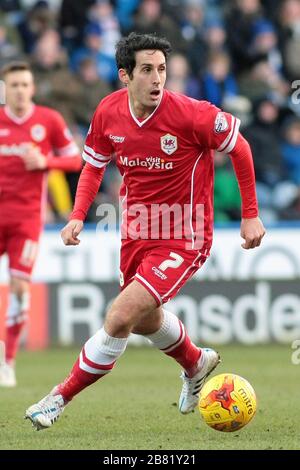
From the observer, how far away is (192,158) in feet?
23.7

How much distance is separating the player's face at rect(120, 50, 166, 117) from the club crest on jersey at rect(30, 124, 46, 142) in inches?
155

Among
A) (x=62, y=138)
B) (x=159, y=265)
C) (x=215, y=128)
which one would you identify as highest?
(x=215, y=128)

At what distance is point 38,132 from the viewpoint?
35.8 ft

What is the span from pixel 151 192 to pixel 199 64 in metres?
9.25

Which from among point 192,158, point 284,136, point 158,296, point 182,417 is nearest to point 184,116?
point 192,158

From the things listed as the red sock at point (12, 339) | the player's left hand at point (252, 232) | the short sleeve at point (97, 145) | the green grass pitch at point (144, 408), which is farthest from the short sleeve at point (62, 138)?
the player's left hand at point (252, 232)

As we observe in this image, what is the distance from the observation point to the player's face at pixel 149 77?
6.96 m

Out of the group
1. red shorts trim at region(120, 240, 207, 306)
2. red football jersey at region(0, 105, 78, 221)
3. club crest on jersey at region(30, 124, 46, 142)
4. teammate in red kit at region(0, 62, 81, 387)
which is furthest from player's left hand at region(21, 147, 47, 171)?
red shorts trim at region(120, 240, 207, 306)

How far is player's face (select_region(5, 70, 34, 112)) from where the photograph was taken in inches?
421

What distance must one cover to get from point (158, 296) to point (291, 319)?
6.59 metres

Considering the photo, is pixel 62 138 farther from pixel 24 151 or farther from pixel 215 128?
pixel 215 128

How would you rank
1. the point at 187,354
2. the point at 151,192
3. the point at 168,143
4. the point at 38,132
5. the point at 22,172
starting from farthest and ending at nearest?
the point at 38,132
the point at 22,172
the point at 187,354
the point at 151,192
the point at 168,143

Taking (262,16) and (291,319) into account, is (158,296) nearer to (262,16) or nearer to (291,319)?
(291,319)

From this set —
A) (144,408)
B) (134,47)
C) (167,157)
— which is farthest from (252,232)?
(144,408)
